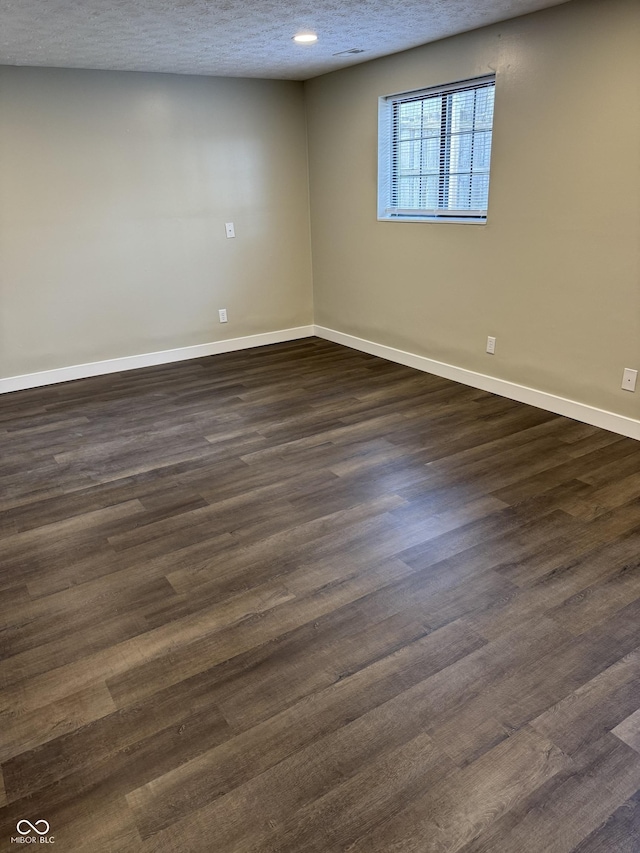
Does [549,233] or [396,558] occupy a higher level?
[549,233]

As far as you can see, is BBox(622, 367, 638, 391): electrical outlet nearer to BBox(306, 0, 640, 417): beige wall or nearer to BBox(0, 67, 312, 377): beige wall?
BBox(306, 0, 640, 417): beige wall

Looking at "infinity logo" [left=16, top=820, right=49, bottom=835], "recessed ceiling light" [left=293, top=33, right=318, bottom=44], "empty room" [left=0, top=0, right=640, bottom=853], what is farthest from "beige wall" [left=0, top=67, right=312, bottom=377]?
"infinity logo" [left=16, top=820, right=49, bottom=835]

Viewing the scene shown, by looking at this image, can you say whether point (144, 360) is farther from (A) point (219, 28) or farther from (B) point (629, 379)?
(B) point (629, 379)

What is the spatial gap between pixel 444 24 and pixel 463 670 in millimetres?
3426

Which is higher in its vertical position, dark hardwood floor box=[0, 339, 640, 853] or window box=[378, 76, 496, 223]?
window box=[378, 76, 496, 223]

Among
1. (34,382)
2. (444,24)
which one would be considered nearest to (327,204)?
(444,24)

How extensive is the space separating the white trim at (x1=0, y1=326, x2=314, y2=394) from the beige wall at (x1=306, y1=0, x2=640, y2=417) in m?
1.24

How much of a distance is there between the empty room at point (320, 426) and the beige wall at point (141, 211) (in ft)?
0.08

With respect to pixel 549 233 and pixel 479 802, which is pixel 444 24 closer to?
pixel 549 233

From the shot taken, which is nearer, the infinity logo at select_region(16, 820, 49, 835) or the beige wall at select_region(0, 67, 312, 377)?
the infinity logo at select_region(16, 820, 49, 835)

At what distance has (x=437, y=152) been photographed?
4.27 metres

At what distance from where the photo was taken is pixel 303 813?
4.71ft

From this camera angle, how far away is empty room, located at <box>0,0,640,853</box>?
1.55 m

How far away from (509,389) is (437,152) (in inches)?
69.3
